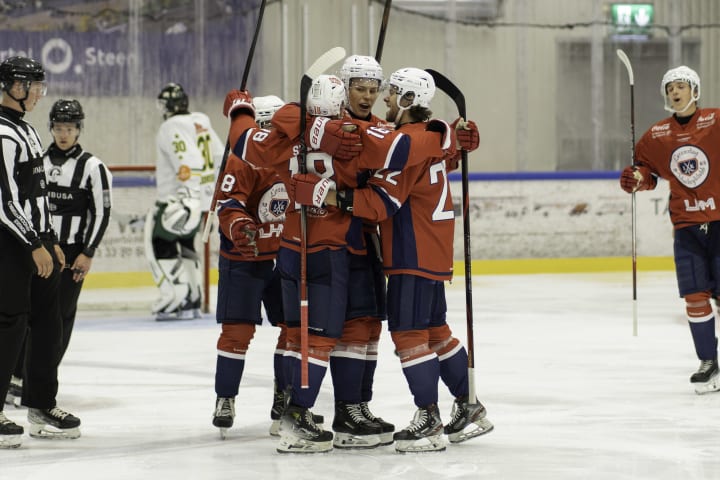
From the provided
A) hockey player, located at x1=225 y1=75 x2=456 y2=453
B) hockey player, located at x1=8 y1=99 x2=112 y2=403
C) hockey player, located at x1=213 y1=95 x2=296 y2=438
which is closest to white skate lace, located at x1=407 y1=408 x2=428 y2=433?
hockey player, located at x1=225 y1=75 x2=456 y2=453

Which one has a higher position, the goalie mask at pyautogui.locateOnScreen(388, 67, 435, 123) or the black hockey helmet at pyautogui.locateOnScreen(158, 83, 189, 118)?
the black hockey helmet at pyautogui.locateOnScreen(158, 83, 189, 118)

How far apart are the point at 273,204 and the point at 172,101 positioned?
365 cm

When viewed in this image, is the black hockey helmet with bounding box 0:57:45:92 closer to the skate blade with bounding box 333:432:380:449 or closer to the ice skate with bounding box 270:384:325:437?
the ice skate with bounding box 270:384:325:437

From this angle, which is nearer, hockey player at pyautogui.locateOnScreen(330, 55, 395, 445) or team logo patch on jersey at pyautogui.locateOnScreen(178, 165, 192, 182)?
hockey player at pyautogui.locateOnScreen(330, 55, 395, 445)

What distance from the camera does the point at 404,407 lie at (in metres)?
4.75

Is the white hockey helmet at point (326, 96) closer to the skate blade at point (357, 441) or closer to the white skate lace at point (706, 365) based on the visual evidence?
the skate blade at point (357, 441)

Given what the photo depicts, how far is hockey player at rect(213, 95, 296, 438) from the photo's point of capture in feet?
13.7

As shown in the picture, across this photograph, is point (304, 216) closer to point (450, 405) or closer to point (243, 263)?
point (243, 263)

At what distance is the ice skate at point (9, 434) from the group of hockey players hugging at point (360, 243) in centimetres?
63

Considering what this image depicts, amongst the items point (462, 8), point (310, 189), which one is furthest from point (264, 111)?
point (462, 8)

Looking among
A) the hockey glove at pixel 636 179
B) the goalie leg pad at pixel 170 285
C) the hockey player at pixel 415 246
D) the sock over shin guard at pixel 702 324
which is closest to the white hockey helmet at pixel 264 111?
the hockey player at pixel 415 246

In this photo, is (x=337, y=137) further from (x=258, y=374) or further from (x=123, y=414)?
(x=258, y=374)

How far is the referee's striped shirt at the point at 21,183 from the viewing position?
390 centimetres

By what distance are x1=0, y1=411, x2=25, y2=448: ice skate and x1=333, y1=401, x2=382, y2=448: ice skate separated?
0.99 meters
